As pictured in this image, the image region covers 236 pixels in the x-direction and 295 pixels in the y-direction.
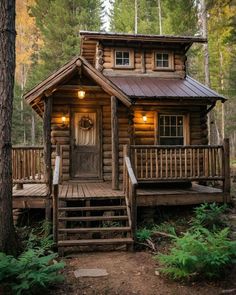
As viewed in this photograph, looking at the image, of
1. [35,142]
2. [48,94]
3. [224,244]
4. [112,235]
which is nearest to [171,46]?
[48,94]

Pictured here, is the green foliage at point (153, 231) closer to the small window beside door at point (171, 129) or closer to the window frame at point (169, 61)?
the small window beside door at point (171, 129)

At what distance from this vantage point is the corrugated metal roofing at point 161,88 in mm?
10367

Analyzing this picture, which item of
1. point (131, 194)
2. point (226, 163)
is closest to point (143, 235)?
point (131, 194)

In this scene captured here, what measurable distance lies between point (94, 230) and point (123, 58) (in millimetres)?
7797

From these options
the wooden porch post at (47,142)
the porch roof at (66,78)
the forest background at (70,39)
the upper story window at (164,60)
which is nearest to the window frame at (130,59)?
the upper story window at (164,60)

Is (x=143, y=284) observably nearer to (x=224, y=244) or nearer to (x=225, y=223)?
(x=224, y=244)

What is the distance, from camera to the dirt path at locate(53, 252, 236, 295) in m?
4.70

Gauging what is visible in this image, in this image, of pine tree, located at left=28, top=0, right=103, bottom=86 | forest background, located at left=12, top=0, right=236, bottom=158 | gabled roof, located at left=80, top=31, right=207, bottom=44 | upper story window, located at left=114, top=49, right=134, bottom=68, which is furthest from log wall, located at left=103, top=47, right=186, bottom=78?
pine tree, located at left=28, top=0, right=103, bottom=86

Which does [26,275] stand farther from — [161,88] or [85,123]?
[161,88]

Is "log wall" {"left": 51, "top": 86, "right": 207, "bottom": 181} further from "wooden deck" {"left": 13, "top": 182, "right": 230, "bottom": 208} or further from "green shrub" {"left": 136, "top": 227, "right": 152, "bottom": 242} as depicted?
"green shrub" {"left": 136, "top": 227, "right": 152, "bottom": 242}

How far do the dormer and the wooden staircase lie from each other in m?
6.03

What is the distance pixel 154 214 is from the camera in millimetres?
8984

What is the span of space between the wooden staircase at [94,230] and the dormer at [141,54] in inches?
238

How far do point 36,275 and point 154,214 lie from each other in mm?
5168
